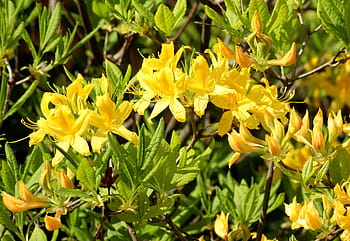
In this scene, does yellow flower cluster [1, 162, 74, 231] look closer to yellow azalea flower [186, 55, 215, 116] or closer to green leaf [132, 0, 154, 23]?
yellow azalea flower [186, 55, 215, 116]

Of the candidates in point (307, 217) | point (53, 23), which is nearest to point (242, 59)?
point (307, 217)

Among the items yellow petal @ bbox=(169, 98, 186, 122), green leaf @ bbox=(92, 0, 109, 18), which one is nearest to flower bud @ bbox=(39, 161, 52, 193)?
yellow petal @ bbox=(169, 98, 186, 122)

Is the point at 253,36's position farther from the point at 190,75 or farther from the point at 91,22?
the point at 91,22

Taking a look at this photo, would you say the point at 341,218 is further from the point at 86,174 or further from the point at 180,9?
the point at 180,9

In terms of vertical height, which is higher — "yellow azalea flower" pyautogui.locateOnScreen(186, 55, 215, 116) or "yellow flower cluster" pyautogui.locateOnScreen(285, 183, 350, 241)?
"yellow azalea flower" pyautogui.locateOnScreen(186, 55, 215, 116)

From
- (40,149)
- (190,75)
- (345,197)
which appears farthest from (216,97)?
(40,149)
